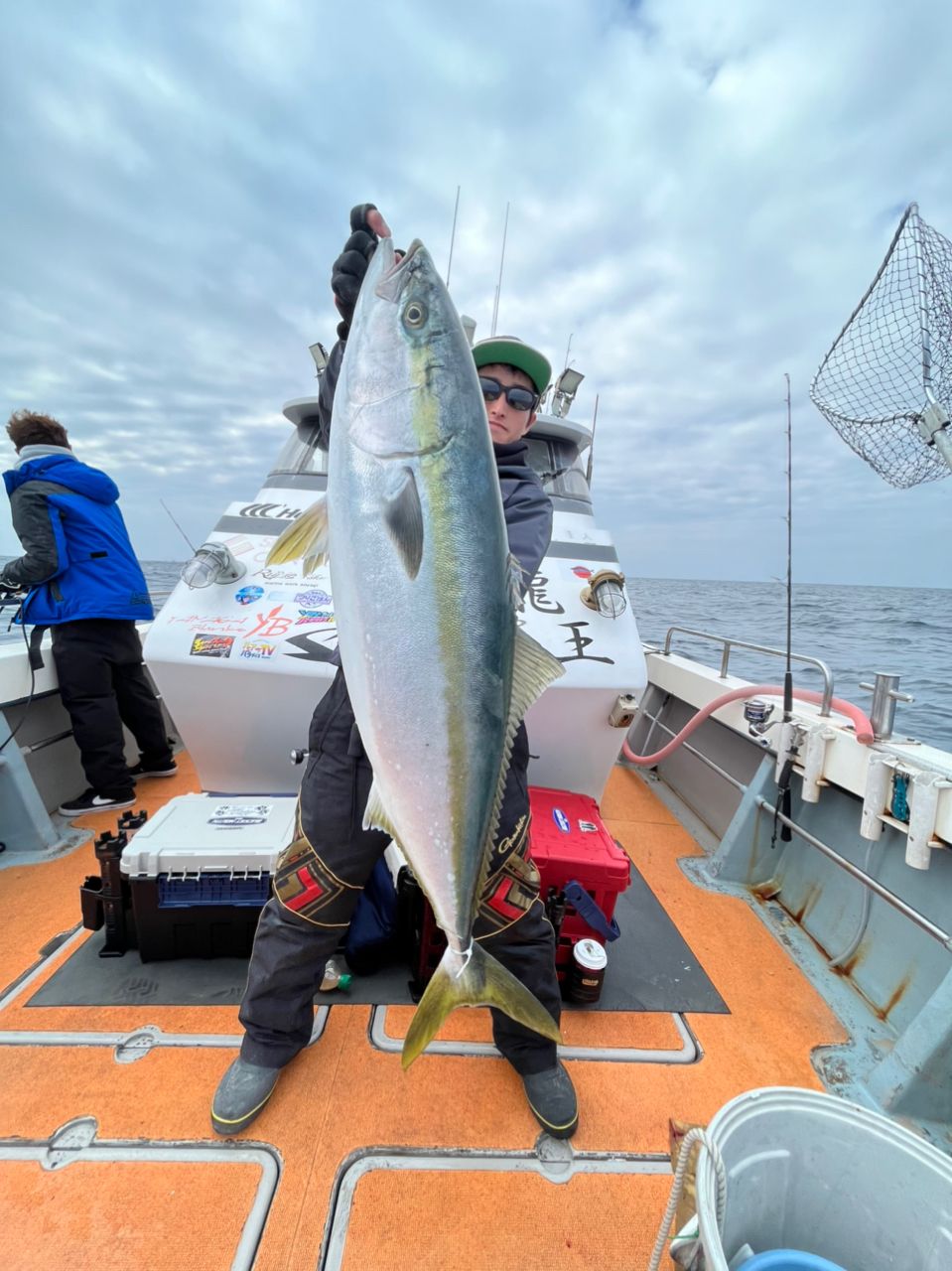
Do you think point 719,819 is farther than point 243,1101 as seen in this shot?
Yes

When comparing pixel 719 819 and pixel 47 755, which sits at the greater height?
pixel 47 755

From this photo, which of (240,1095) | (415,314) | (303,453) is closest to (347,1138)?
(240,1095)

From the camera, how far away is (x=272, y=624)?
11.3 feet

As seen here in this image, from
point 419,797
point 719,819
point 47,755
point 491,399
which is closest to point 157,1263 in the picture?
point 419,797

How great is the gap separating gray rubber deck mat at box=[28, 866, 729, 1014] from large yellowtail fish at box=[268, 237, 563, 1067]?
1322mm

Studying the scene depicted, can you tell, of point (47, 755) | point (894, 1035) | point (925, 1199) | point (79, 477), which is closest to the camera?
point (925, 1199)

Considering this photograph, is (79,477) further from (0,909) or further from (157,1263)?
(157,1263)

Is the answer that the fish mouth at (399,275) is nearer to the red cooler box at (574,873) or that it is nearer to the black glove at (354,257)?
the black glove at (354,257)

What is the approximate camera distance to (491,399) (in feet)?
6.89

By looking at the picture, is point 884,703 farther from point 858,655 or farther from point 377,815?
point 858,655

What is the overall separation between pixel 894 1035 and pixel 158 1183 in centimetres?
289

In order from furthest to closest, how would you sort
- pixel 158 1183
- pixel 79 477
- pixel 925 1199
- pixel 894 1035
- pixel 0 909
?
pixel 79 477, pixel 0 909, pixel 894 1035, pixel 158 1183, pixel 925 1199

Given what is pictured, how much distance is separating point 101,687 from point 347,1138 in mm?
3315

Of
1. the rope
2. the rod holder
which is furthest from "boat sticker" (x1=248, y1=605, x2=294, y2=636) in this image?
the rod holder
